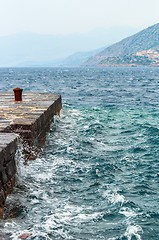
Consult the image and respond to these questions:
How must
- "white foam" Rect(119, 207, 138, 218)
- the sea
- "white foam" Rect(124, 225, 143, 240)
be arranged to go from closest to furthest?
"white foam" Rect(124, 225, 143, 240) < the sea < "white foam" Rect(119, 207, 138, 218)

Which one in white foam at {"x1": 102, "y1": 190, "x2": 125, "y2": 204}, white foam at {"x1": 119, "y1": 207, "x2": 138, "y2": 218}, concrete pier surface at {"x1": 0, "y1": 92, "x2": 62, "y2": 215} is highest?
concrete pier surface at {"x1": 0, "y1": 92, "x2": 62, "y2": 215}

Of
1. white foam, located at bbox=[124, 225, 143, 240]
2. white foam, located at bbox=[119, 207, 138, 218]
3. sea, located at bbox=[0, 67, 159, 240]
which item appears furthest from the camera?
white foam, located at bbox=[119, 207, 138, 218]

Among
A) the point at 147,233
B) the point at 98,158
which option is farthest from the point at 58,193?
the point at 98,158

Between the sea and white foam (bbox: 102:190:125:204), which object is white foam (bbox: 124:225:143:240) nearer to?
the sea

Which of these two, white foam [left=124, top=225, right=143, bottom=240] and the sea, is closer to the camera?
white foam [left=124, top=225, right=143, bottom=240]

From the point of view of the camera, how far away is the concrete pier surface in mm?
8484

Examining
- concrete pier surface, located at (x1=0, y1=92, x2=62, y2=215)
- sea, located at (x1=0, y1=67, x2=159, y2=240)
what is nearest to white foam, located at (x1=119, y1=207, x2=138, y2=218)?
sea, located at (x1=0, y1=67, x2=159, y2=240)

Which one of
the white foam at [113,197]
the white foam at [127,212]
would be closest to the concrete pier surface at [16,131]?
the white foam at [113,197]

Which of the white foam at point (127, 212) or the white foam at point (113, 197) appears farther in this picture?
the white foam at point (113, 197)

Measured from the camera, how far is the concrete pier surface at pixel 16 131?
8.48m

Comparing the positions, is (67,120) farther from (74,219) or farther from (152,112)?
(74,219)

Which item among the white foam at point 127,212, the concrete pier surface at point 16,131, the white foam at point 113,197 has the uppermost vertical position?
the concrete pier surface at point 16,131

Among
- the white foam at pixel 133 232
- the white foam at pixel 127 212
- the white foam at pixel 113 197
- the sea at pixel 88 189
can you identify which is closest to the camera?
the white foam at pixel 133 232

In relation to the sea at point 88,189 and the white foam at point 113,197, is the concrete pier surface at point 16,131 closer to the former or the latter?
the sea at point 88,189
